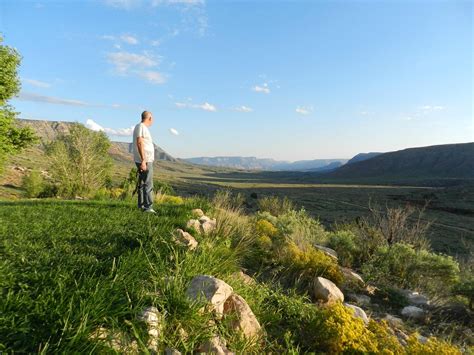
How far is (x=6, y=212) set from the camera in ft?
23.0

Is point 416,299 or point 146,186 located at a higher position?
point 146,186

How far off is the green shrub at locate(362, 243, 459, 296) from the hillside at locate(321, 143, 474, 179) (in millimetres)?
135232

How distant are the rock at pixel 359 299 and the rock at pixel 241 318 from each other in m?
2.73

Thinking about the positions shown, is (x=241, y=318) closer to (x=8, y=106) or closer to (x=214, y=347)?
(x=214, y=347)

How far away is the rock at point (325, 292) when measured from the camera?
15.8ft

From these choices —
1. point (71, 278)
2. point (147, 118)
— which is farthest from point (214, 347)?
point (147, 118)

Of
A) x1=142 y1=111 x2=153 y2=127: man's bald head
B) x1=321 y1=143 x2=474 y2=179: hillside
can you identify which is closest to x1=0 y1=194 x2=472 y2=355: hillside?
x1=142 y1=111 x2=153 y2=127: man's bald head

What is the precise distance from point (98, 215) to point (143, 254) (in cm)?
340

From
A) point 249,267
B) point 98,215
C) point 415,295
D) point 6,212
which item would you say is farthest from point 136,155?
point 415,295

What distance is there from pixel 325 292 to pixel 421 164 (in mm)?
167739

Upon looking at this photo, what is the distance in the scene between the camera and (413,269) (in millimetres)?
7480

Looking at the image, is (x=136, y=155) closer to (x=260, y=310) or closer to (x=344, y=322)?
(x=260, y=310)

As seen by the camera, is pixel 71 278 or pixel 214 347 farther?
pixel 71 278

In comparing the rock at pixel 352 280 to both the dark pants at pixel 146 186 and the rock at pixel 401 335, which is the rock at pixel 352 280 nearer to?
the rock at pixel 401 335
